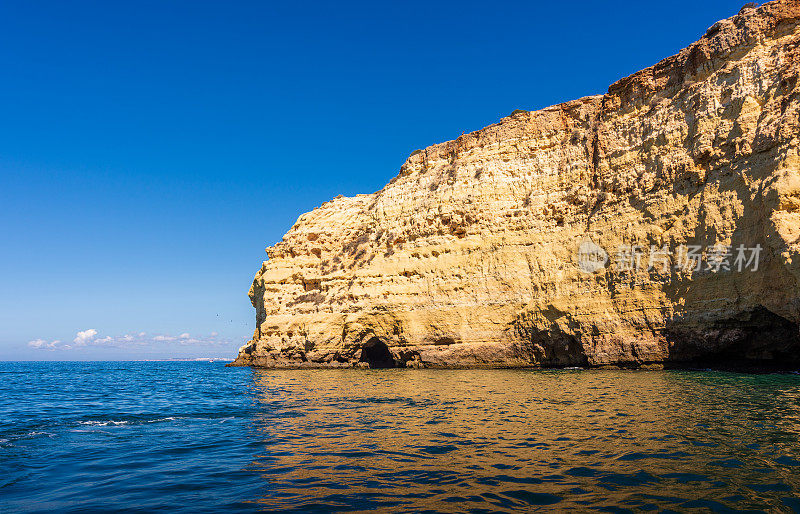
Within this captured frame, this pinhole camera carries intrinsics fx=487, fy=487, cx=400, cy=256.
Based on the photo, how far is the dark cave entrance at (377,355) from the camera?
40.6 m

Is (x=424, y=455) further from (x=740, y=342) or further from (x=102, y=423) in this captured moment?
(x=740, y=342)

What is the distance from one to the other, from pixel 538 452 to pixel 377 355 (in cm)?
3477

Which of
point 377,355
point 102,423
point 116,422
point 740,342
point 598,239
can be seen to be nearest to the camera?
point 102,423

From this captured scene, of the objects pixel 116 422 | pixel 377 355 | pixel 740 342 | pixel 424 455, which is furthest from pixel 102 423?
pixel 377 355

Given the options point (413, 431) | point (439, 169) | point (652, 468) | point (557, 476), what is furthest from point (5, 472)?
point (439, 169)

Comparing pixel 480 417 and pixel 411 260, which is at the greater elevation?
pixel 411 260

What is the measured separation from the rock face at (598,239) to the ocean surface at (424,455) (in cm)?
1171

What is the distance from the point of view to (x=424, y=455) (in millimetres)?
8164

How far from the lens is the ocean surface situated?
5.96 metres

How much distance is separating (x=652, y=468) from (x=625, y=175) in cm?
2805

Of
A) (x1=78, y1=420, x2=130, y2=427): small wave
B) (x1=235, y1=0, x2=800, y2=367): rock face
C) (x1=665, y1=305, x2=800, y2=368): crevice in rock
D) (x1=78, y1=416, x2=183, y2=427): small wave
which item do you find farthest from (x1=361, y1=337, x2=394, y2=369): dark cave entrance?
(x1=78, y1=420, x2=130, y2=427): small wave

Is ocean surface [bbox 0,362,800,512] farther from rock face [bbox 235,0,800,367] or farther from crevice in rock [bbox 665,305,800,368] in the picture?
rock face [bbox 235,0,800,367]

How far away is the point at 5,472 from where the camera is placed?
7902 mm

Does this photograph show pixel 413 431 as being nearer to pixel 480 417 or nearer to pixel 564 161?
pixel 480 417
